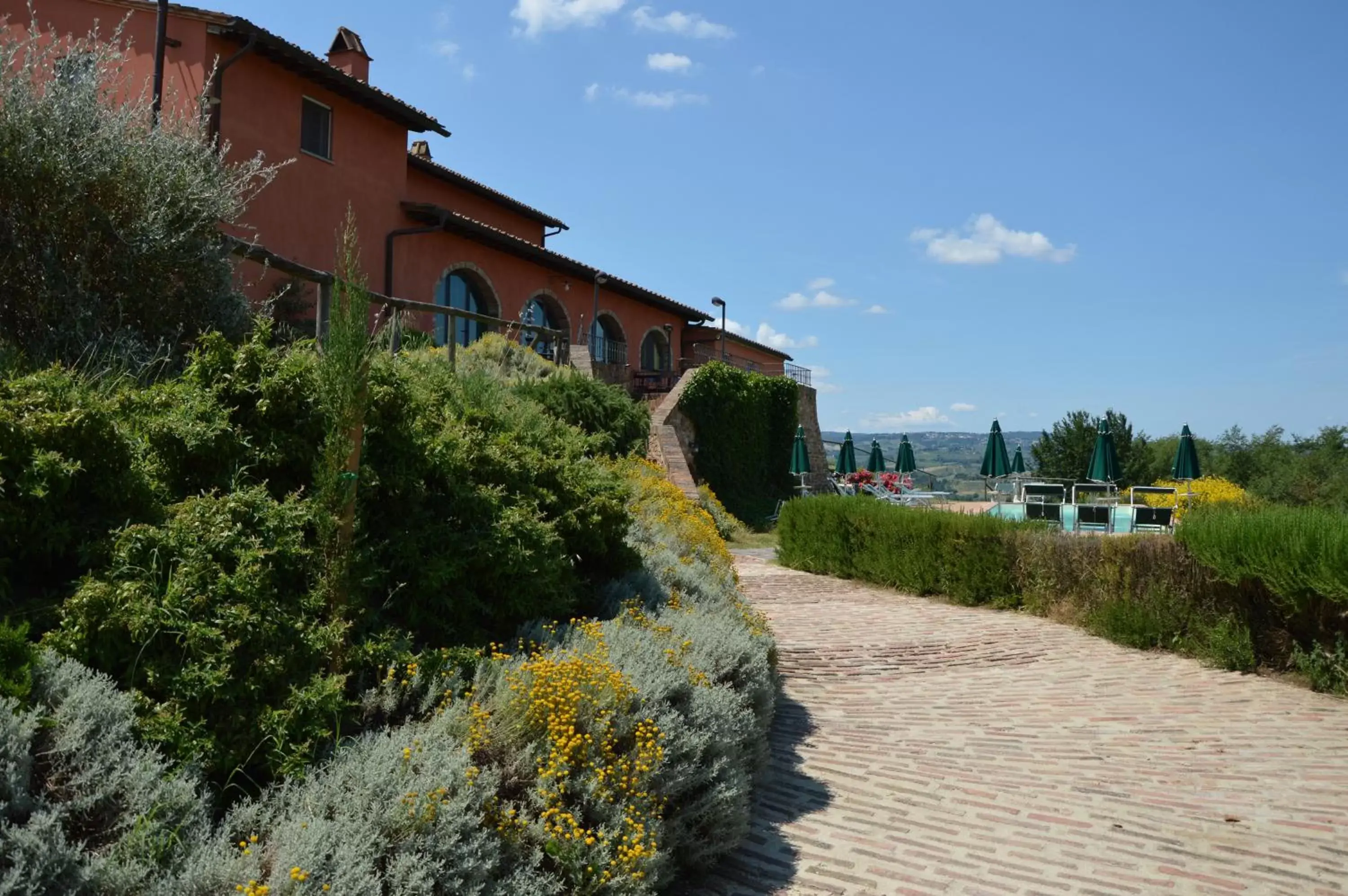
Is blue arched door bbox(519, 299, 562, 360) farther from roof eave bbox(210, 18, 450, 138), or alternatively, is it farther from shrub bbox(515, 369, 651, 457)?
shrub bbox(515, 369, 651, 457)

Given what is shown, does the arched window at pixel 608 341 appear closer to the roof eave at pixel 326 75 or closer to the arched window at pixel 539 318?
the arched window at pixel 539 318

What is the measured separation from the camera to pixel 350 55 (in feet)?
61.1

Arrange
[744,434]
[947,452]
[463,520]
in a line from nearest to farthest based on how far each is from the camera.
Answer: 1. [463,520]
2. [744,434]
3. [947,452]

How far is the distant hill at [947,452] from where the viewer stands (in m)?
25.4

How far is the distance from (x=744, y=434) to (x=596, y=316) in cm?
497

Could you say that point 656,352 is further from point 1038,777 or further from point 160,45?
point 1038,777

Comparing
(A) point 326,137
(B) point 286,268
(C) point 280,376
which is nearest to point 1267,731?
(C) point 280,376

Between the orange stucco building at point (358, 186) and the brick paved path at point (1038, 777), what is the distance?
6.41 m

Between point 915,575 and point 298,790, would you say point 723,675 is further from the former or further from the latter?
point 915,575

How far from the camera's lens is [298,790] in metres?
2.99

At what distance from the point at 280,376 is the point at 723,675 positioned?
2.63 metres

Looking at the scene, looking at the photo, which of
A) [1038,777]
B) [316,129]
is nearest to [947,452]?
[316,129]

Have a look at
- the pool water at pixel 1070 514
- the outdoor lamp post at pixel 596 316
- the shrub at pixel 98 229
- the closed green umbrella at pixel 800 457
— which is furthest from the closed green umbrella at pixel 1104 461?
the shrub at pixel 98 229

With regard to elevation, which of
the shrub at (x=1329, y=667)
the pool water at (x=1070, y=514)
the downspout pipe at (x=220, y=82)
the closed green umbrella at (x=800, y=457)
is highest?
the downspout pipe at (x=220, y=82)
